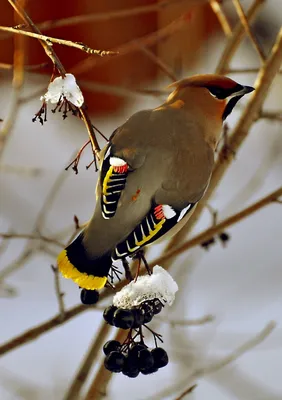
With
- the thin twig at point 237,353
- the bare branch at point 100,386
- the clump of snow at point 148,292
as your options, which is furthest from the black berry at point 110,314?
the thin twig at point 237,353

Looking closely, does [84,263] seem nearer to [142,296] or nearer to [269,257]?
[142,296]

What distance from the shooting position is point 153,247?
347 cm

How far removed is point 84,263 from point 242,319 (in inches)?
104

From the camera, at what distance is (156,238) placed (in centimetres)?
113

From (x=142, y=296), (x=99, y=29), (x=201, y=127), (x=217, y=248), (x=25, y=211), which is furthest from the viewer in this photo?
(x=99, y=29)

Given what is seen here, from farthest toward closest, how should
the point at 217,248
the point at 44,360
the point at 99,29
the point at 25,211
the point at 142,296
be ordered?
the point at 99,29 < the point at 217,248 < the point at 25,211 < the point at 44,360 < the point at 142,296

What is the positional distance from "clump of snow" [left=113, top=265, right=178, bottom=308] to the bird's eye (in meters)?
0.35

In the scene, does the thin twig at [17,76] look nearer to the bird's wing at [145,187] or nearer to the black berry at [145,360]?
the bird's wing at [145,187]

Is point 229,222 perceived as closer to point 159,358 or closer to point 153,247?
point 159,358

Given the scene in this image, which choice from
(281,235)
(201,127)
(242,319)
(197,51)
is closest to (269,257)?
(281,235)

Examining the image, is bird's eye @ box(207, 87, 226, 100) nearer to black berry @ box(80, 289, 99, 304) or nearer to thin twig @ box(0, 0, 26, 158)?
black berry @ box(80, 289, 99, 304)

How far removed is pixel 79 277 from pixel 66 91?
0.30 m

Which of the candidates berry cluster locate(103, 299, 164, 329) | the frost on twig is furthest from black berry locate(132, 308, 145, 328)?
the frost on twig

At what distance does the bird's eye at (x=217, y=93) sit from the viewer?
49.2 inches
